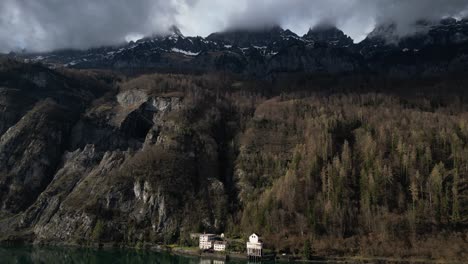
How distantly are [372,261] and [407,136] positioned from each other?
62.2 m

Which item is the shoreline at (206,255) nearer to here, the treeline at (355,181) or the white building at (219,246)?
the white building at (219,246)

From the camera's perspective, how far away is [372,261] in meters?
106

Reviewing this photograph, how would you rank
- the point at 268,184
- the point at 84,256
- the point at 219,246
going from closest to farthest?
the point at 84,256 → the point at 219,246 → the point at 268,184

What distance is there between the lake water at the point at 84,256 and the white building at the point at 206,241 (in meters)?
7.39

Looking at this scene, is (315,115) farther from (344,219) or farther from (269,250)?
(269,250)

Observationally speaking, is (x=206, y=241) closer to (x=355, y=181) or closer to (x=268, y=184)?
(x=268, y=184)

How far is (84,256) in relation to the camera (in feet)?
387

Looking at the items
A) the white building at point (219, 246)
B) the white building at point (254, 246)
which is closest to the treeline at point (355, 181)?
the white building at point (254, 246)

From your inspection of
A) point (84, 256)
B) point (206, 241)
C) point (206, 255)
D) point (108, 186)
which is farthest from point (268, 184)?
point (84, 256)

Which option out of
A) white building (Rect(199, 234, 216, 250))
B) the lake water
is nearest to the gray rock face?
the lake water

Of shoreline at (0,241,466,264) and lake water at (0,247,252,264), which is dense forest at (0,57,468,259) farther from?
lake water at (0,247,252,264)

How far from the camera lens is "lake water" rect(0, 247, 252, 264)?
108750mm

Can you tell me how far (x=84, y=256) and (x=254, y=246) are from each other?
41.7 meters

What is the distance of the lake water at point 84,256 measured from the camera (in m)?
109
